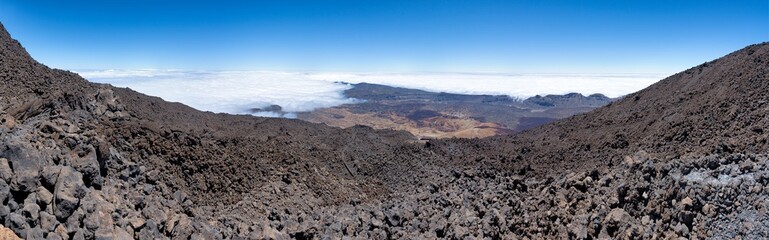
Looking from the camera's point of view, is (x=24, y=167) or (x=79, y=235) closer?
(x=79, y=235)

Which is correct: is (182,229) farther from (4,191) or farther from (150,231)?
(4,191)

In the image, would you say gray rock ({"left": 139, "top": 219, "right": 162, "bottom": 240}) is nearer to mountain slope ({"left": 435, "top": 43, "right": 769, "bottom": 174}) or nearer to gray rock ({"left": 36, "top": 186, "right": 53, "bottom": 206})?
gray rock ({"left": 36, "top": 186, "right": 53, "bottom": 206})

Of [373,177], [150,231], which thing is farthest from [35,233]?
[373,177]

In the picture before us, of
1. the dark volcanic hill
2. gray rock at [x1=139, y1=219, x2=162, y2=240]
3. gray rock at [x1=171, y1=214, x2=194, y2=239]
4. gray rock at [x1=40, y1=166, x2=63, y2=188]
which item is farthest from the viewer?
gray rock at [x1=171, y1=214, x2=194, y2=239]

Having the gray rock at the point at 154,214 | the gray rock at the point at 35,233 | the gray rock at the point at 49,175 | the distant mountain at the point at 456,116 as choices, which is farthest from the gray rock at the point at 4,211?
the distant mountain at the point at 456,116

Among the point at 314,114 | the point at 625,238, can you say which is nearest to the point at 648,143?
the point at 625,238

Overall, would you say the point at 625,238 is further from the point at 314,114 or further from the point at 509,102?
the point at 509,102

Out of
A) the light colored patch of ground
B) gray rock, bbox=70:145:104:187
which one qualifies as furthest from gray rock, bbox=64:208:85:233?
the light colored patch of ground
